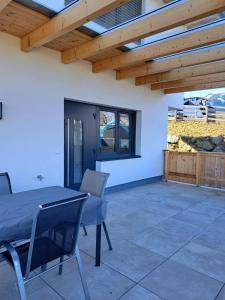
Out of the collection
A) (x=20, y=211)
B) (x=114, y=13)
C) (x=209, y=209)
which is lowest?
(x=209, y=209)

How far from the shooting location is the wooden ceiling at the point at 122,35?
234 centimetres

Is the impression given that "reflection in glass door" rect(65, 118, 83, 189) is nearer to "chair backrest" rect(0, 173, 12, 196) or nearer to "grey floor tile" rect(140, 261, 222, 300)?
"chair backrest" rect(0, 173, 12, 196)

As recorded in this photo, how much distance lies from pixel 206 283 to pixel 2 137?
122 inches

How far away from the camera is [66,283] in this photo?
193cm

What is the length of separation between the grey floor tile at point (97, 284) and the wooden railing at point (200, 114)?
10.1 m

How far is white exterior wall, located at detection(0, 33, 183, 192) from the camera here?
3.29 metres

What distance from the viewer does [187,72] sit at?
4.46m

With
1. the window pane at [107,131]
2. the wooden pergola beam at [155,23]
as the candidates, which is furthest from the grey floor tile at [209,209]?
the wooden pergola beam at [155,23]

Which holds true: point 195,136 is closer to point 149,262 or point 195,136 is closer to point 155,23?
point 155,23

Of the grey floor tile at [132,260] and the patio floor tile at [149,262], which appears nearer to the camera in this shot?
the patio floor tile at [149,262]

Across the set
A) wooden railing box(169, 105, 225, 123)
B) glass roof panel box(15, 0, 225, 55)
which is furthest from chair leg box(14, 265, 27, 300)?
wooden railing box(169, 105, 225, 123)

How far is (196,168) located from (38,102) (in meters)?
4.42

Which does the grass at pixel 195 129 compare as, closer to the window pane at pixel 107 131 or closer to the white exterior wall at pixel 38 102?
the window pane at pixel 107 131

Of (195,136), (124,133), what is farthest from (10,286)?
(195,136)
